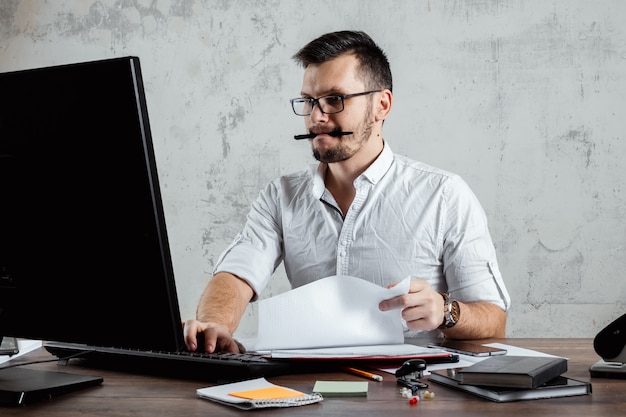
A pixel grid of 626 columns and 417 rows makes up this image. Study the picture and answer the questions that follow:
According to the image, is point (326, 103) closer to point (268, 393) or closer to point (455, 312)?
point (455, 312)

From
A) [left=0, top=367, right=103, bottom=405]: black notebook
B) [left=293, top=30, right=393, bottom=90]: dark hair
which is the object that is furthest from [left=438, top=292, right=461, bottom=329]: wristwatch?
[left=293, top=30, right=393, bottom=90]: dark hair

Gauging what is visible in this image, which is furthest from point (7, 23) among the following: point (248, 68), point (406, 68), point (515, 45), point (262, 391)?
point (262, 391)

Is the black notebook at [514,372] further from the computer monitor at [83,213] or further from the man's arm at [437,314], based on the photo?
the computer monitor at [83,213]

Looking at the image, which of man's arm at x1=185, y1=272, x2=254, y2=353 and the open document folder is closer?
the open document folder

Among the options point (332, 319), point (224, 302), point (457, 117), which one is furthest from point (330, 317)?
point (457, 117)

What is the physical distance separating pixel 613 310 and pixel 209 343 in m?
2.67

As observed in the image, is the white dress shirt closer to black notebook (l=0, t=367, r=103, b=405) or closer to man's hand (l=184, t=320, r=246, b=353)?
man's hand (l=184, t=320, r=246, b=353)

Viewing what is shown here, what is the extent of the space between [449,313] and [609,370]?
425 millimetres

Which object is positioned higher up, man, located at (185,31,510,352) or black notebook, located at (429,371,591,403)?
man, located at (185,31,510,352)

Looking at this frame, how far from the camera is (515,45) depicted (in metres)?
3.49

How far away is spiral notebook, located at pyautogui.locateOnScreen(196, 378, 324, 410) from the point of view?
3.32ft

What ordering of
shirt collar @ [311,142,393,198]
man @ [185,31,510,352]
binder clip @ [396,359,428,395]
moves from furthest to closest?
shirt collar @ [311,142,393,198] < man @ [185,31,510,352] < binder clip @ [396,359,428,395]

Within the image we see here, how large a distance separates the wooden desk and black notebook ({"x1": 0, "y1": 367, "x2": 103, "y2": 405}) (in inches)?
0.6

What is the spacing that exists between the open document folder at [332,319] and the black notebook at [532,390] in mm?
256
